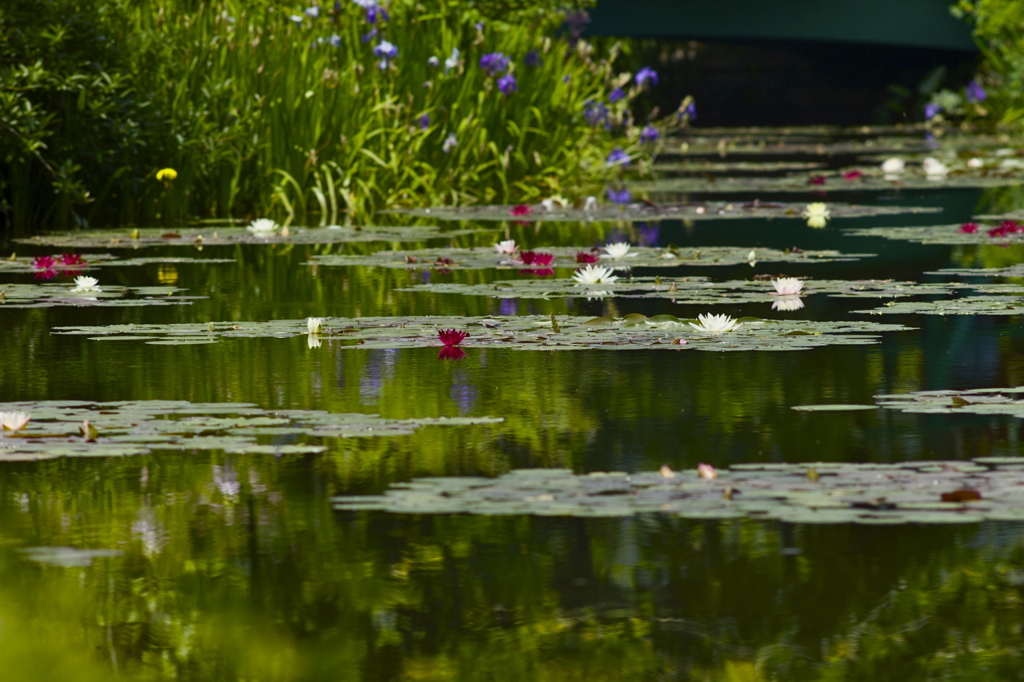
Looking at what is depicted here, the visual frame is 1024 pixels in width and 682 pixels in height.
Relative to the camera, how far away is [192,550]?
248 centimetres

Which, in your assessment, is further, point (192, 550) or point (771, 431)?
point (771, 431)

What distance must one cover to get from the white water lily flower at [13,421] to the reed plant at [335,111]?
5.27m

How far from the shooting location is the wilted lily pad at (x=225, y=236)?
24.5ft

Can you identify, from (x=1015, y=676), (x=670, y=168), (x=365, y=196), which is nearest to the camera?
(x=1015, y=676)

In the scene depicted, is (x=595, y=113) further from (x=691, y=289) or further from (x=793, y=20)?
(x=793, y=20)

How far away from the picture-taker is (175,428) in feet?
10.8

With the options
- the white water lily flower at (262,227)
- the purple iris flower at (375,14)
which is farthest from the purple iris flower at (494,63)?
the white water lily flower at (262,227)

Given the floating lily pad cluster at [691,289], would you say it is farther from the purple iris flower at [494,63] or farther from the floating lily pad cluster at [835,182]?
the floating lily pad cluster at [835,182]

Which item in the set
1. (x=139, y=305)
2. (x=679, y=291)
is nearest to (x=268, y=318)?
(x=139, y=305)

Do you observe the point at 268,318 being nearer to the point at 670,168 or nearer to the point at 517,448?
the point at 517,448

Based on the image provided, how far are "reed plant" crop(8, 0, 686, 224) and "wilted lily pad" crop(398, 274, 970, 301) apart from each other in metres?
3.26

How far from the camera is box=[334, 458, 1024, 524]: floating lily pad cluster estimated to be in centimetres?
260

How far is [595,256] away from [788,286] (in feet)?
4.29

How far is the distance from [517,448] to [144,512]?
69cm
